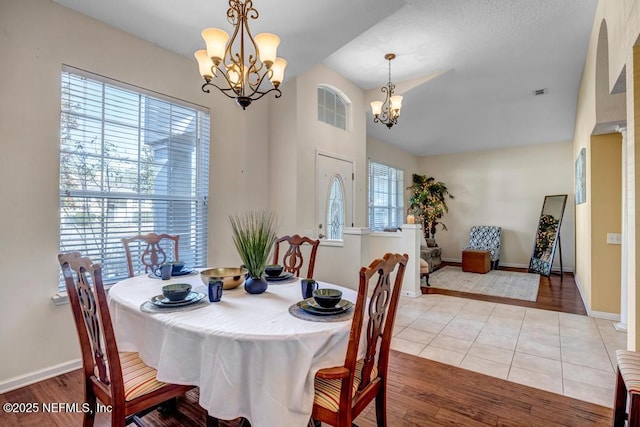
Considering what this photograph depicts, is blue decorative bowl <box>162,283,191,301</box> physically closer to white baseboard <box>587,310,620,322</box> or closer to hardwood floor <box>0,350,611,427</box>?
hardwood floor <box>0,350,611,427</box>

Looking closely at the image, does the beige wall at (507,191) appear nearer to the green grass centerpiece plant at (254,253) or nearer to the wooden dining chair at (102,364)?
the green grass centerpiece plant at (254,253)

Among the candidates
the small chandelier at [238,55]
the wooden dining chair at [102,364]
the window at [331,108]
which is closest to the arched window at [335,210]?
the window at [331,108]

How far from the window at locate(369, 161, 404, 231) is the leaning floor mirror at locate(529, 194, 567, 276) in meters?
2.91

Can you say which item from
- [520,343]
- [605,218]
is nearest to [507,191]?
[605,218]

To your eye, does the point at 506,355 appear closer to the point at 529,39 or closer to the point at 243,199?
the point at 243,199

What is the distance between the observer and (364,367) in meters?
1.38

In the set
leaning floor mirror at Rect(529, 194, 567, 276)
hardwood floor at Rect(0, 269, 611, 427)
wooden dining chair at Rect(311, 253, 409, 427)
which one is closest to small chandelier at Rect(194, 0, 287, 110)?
wooden dining chair at Rect(311, 253, 409, 427)

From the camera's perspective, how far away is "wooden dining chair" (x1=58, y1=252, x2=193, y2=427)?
1.27 m

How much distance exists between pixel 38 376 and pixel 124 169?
167cm

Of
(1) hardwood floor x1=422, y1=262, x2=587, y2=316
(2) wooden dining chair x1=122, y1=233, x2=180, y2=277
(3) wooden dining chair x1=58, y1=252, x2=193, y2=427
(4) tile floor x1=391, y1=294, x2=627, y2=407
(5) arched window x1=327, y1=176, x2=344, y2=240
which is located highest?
(5) arched window x1=327, y1=176, x2=344, y2=240

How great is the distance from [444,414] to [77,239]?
2.94 m

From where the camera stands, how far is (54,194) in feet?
7.72

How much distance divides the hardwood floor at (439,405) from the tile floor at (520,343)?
18 cm

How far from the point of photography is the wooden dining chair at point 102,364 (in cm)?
127
